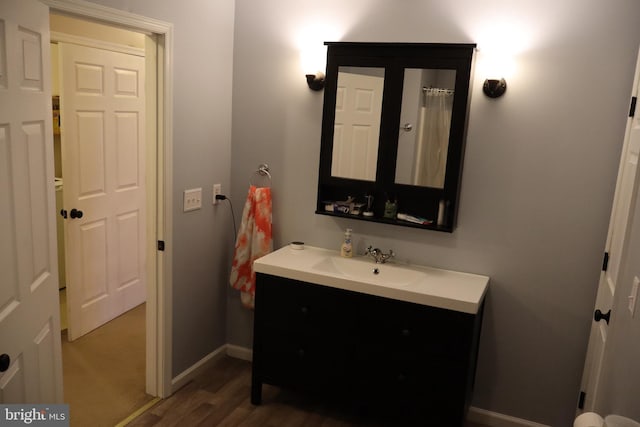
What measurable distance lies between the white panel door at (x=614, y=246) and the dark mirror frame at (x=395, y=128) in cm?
71

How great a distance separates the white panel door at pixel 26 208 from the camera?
1.59 meters

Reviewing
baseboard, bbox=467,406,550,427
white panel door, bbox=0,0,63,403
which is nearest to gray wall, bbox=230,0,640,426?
baseboard, bbox=467,406,550,427

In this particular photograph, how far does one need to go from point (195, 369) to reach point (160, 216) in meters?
1.02

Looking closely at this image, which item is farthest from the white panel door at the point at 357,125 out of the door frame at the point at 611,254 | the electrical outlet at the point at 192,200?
the door frame at the point at 611,254

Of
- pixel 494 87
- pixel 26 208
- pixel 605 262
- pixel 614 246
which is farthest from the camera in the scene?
pixel 494 87

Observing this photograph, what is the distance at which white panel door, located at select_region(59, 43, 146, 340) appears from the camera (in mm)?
3324

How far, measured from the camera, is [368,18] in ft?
9.19

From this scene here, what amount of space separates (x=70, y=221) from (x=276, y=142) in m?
1.45

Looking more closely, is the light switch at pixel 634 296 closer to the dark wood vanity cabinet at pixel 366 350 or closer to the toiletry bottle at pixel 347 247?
the dark wood vanity cabinet at pixel 366 350

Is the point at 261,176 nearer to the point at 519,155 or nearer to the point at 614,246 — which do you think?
the point at 519,155

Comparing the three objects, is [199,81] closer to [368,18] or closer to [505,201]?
[368,18]

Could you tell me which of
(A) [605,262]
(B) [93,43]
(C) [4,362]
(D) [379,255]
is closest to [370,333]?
(D) [379,255]

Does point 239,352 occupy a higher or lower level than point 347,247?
lower

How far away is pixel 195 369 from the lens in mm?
3203
